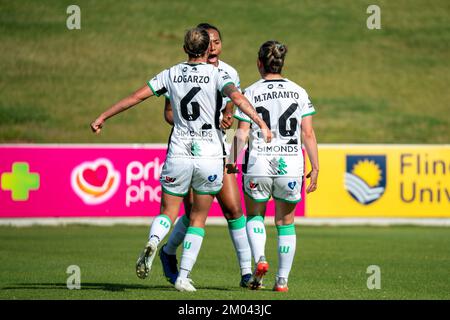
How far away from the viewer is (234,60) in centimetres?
3603

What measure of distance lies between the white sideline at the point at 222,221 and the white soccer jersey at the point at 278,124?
10.3 meters

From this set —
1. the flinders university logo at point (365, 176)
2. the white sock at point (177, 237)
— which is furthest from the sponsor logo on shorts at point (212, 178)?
the flinders university logo at point (365, 176)

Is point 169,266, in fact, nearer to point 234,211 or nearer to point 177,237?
point 177,237

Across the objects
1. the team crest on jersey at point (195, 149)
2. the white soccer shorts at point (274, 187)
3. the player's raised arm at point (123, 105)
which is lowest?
the white soccer shorts at point (274, 187)

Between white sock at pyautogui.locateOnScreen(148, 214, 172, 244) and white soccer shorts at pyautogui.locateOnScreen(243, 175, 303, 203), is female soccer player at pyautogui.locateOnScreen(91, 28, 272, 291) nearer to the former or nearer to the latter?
white sock at pyautogui.locateOnScreen(148, 214, 172, 244)

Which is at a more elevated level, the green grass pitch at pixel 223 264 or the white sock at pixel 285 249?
the white sock at pixel 285 249

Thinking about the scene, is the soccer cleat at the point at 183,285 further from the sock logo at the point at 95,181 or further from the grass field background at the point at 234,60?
the grass field background at the point at 234,60

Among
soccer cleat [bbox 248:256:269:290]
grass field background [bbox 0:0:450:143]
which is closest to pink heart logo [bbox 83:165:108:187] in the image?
grass field background [bbox 0:0:450:143]

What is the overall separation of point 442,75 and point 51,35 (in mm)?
13885

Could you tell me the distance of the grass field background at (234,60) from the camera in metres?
30.2

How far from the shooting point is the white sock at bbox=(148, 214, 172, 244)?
27.8ft

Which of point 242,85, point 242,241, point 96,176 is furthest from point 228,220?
point 242,85
